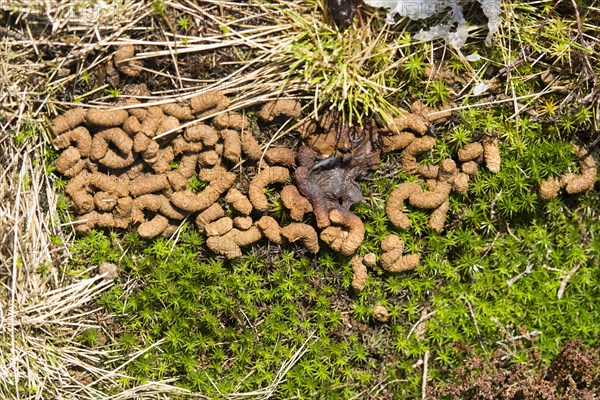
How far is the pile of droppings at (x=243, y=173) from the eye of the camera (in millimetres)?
4137

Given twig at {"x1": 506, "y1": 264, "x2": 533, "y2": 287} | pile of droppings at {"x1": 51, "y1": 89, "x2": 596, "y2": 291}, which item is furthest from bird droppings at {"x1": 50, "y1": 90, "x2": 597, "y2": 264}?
twig at {"x1": 506, "y1": 264, "x2": 533, "y2": 287}

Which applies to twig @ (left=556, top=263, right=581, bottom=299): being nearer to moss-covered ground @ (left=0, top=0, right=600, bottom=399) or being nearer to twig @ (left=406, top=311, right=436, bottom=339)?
moss-covered ground @ (left=0, top=0, right=600, bottom=399)

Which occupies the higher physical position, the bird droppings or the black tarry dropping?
the black tarry dropping

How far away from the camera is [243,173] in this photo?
14.1 feet

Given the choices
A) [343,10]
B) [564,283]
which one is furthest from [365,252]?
[343,10]

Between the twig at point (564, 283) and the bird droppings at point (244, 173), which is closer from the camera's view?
the bird droppings at point (244, 173)

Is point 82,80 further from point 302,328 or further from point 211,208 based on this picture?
point 302,328

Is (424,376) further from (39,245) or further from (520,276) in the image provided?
(39,245)

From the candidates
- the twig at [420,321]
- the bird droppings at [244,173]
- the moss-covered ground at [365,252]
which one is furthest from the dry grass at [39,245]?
the twig at [420,321]

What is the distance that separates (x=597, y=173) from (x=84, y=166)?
325 cm

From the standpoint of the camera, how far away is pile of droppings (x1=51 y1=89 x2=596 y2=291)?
4.14 metres

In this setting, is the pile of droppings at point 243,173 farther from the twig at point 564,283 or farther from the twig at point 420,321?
the twig at point 564,283

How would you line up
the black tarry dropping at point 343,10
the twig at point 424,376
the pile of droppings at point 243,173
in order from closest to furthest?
the black tarry dropping at point 343,10, the pile of droppings at point 243,173, the twig at point 424,376

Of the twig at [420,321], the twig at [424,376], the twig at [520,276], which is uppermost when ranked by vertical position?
the twig at [520,276]
